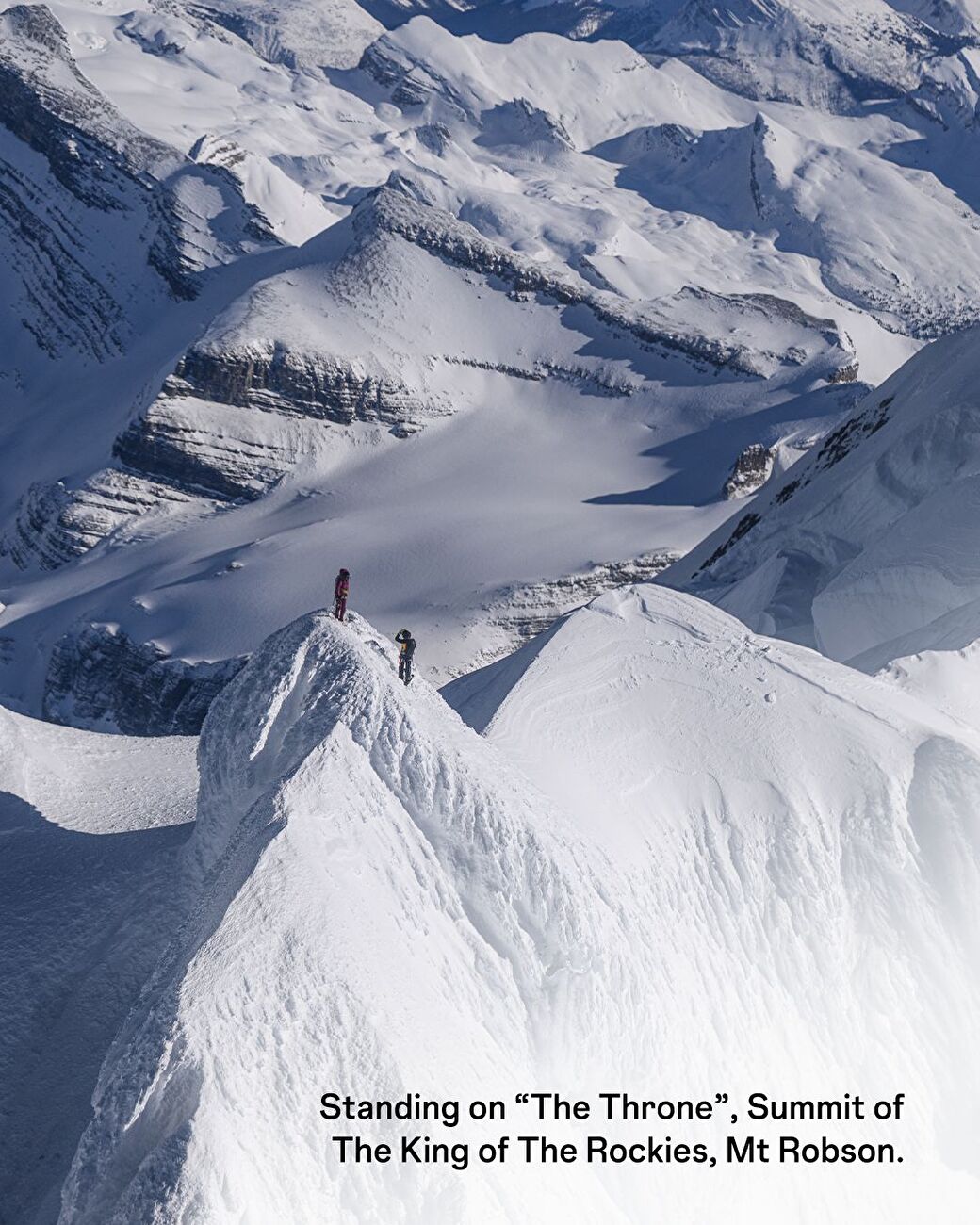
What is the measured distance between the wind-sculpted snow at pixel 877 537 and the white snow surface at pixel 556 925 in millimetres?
7846

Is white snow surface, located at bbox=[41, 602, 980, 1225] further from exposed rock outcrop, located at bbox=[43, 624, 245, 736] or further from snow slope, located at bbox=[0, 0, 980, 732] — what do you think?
exposed rock outcrop, located at bbox=[43, 624, 245, 736]

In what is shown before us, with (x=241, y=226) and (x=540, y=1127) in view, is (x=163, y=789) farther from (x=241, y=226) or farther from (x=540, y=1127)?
(x=241, y=226)

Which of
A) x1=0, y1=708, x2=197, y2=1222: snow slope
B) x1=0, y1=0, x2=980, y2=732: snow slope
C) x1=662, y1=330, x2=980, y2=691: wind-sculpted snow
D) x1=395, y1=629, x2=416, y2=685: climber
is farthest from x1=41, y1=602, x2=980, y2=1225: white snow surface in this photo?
x1=0, y1=0, x2=980, y2=732: snow slope

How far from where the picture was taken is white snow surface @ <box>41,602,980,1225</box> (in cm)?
1195

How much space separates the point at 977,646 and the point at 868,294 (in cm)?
13407

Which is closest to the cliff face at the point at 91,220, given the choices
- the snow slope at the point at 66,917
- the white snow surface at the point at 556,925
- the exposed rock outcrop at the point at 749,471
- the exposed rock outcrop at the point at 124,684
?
the exposed rock outcrop at the point at 124,684

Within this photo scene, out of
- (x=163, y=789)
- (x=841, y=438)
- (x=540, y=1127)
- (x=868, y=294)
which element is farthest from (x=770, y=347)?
(x=540, y=1127)

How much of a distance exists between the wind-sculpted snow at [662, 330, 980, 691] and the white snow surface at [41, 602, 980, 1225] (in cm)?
785

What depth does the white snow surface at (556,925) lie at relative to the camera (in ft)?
39.2

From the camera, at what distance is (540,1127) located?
13.8 metres

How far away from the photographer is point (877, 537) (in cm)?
3406

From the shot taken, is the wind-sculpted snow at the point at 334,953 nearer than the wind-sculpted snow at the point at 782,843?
Yes

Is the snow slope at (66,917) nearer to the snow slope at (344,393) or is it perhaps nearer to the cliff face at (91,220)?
the snow slope at (344,393)

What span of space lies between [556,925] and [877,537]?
2137 cm
